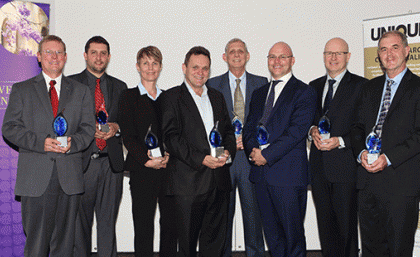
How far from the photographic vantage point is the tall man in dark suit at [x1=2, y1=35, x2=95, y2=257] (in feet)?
10.1

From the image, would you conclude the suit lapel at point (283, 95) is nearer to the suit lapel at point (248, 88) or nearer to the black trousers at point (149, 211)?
the suit lapel at point (248, 88)

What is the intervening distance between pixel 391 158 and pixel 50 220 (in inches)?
108

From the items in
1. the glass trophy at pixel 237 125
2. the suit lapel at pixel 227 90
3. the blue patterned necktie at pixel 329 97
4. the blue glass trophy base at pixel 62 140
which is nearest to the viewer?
the blue glass trophy base at pixel 62 140

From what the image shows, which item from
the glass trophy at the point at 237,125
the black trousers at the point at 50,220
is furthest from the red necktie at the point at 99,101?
the glass trophy at the point at 237,125

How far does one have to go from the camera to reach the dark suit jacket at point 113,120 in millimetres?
3678

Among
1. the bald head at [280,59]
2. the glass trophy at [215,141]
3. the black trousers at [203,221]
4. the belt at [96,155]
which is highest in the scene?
the bald head at [280,59]

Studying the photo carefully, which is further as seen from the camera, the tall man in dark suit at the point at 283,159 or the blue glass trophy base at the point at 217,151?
the tall man in dark suit at the point at 283,159

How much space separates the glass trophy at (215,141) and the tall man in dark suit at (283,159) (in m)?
0.44

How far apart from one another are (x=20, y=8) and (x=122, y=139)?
195 cm

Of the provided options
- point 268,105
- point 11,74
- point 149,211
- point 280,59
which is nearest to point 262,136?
point 268,105

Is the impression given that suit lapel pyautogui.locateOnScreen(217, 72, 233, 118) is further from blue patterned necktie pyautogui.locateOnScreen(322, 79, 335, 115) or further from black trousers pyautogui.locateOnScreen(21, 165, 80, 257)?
black trousers pyautogui.locateOnScreen(21, 165, 80, 257)

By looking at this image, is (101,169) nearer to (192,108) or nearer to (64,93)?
(64,93)

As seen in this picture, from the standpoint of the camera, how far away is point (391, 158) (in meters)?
2.88

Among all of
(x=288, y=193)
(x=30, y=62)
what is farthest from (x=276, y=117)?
(x=30, y=62)
